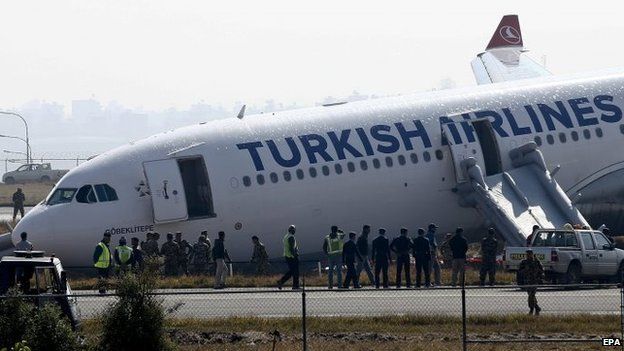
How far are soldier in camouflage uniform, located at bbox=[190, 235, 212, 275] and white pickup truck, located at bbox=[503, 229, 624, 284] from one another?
854 cm

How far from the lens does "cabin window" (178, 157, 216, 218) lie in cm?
4200

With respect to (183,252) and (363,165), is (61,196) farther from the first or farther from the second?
(363,165)

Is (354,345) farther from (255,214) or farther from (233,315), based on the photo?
(255,214)

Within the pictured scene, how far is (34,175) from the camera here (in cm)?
11925

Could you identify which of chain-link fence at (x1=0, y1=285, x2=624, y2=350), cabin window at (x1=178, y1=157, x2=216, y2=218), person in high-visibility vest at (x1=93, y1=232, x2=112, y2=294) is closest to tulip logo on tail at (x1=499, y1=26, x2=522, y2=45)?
cabin window at (x1=178, y1=157, x2=216, y2=218)

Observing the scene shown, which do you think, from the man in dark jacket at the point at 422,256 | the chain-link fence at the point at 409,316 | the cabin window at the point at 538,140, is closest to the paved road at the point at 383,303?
the chain-link fence at the point at 409,316

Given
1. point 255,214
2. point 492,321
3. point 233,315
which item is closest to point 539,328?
point 492,321

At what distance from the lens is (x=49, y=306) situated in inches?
963

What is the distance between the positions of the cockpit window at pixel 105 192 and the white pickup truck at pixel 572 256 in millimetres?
11067

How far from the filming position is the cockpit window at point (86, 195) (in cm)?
4156

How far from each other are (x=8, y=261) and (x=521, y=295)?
1212 centimetres

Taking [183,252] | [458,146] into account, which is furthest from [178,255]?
[458,146]

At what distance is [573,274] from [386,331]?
9892mm

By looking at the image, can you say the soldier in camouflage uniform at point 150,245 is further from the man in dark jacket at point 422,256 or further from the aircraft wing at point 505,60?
the aircraft wing at point 505,60
